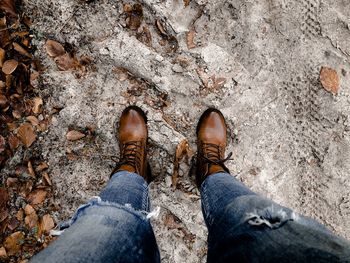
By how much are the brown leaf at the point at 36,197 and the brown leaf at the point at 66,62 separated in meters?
0.70

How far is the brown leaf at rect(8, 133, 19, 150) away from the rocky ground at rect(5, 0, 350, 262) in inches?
13.2

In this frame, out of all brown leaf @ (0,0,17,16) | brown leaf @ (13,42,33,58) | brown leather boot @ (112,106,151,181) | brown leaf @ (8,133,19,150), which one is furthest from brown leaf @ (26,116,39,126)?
brown leaf @ (0,0,17,16)

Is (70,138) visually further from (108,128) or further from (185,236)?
(185,236)

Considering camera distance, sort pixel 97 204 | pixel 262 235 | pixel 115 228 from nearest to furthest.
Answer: pixel 262 235 → pixel 115 228 → pixel 97 204

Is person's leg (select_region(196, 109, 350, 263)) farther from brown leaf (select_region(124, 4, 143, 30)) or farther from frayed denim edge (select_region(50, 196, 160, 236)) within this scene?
brown leaf (select_region(124, 4, 143, 30))

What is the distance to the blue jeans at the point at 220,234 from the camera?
953 millimetres

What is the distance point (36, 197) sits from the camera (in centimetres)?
184

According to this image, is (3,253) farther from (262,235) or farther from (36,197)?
(262,235)

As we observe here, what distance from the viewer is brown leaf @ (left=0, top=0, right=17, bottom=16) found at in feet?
5.98

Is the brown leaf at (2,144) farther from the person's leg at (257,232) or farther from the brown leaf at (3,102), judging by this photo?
the person's leg at (257,232)

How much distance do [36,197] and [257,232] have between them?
4.17 ft

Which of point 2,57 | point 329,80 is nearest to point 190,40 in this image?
point 329,80

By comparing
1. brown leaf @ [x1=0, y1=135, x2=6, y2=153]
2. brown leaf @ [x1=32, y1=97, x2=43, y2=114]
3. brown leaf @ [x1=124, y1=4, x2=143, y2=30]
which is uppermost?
brown leaf @ [x1=124, y1=4, x2=143, y2=30]

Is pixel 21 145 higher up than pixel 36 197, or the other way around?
pixel 21 145
